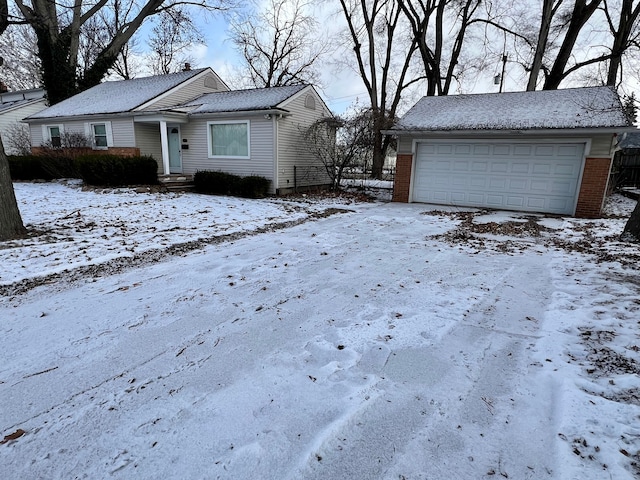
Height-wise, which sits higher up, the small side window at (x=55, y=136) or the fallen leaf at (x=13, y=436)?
the small side window at (x=55, y=136)

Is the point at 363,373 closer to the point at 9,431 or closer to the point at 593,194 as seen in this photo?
the point at 9,431

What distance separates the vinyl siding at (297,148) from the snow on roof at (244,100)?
49 cm

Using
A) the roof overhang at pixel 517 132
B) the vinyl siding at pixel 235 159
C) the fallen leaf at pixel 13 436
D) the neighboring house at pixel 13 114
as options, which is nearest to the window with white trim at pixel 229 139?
the vinyl siding at pixel 235 159

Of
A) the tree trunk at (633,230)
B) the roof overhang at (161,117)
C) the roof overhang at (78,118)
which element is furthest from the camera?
the roof overhang at (78,118)

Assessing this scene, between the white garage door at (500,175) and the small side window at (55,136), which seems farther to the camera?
the small side window at (55,136)

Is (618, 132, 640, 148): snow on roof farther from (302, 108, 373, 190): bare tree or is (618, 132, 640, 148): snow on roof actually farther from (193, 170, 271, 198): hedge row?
(193, 170, 271, 198): hedge row

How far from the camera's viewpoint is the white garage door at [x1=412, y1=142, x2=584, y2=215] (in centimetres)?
1012

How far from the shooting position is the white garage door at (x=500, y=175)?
33.2ft

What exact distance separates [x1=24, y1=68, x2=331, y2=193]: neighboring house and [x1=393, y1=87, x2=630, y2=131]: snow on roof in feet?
13.2

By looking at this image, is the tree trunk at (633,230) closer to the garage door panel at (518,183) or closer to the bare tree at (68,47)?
the garage door panel at (518,183)

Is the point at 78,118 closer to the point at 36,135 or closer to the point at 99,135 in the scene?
the point at 99,135

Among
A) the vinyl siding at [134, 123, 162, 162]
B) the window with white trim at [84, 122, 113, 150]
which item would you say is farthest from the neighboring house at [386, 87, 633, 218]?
the window with white trim at [84, 122, 113, 150]

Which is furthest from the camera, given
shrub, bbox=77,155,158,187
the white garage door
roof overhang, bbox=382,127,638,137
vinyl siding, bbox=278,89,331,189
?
vinyl siding, bbox=278,89,331,189

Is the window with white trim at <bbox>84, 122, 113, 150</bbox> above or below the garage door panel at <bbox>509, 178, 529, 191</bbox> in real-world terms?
above
